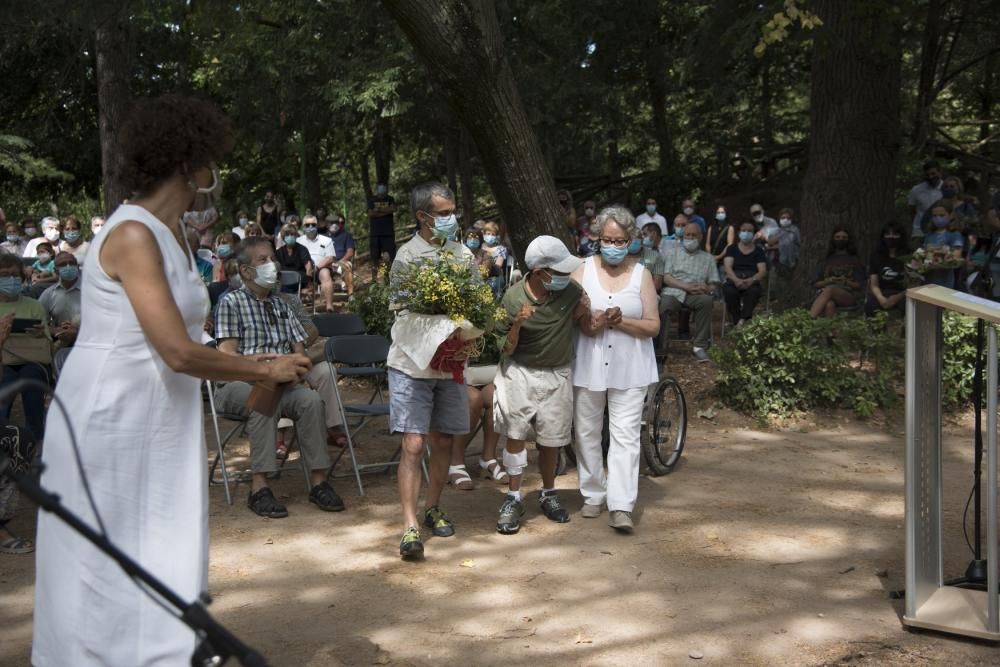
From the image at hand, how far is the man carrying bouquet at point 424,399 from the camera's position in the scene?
20.6 ft

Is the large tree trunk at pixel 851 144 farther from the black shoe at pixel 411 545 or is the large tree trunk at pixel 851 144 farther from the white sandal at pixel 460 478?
the black shoe at pixel 411 545

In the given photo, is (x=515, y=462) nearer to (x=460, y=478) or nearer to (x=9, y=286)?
(x=460, y=478)

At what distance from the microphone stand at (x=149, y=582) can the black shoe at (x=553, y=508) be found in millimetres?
4836

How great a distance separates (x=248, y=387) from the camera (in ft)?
25.1

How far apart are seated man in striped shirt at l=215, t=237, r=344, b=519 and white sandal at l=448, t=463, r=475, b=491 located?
0.93 metres

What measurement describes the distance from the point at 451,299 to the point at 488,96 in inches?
108

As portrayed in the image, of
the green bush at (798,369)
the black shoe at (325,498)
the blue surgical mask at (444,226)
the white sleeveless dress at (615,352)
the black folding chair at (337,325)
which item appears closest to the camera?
the blue surgical mask at (444,226)

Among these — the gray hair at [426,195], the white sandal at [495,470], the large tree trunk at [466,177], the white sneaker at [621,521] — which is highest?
the large tree trunk at [466,177]

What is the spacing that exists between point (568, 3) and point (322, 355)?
41.8ft

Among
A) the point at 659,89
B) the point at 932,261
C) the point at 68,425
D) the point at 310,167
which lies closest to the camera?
the point at 68,425

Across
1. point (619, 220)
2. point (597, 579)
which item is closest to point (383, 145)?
point (619, 220)

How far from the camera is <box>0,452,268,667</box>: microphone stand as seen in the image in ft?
7.00

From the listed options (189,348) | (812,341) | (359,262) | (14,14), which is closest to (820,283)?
(812,341)

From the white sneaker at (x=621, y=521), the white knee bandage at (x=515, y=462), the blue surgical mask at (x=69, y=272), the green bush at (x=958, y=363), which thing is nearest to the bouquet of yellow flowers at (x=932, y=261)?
the green bush at (x=958, y=363)
